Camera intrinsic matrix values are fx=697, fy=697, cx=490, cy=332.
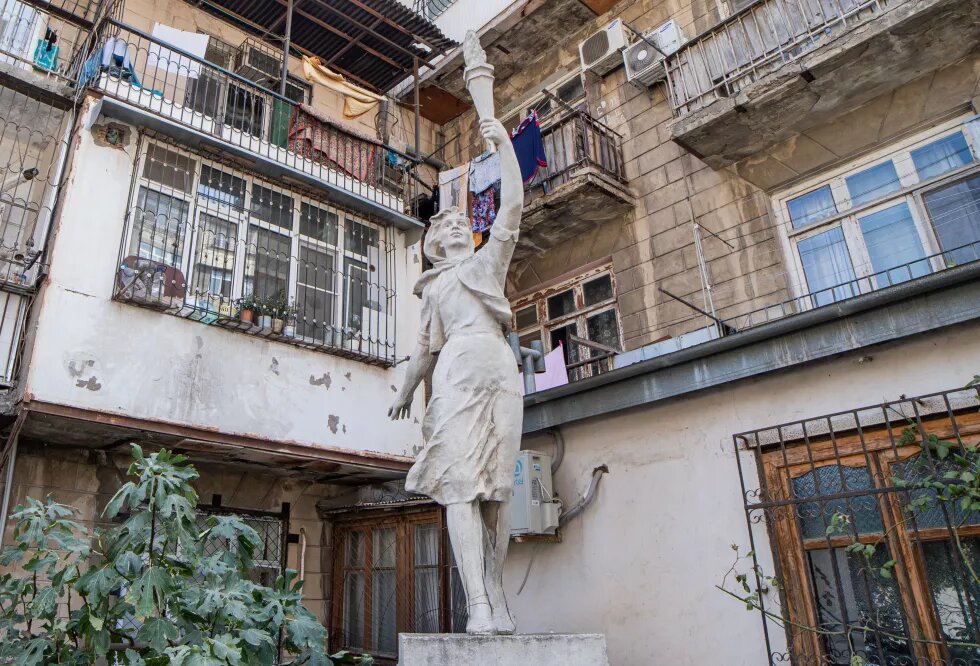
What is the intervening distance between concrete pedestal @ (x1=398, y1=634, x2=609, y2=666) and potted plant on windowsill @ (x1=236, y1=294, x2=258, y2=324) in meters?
5.22

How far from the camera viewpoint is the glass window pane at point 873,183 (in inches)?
296

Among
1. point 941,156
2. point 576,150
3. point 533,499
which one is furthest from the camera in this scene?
point 576,150

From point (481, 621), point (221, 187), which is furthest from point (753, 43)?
point (481, 621)

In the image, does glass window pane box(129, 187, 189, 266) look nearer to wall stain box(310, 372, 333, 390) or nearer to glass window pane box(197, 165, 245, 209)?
glass window pane box(197, 165, 245, 209)

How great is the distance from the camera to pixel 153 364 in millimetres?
7031

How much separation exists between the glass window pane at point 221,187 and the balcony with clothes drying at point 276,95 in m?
0.30

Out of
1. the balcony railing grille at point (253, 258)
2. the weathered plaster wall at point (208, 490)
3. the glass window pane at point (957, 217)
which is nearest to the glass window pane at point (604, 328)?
the balcony railing grille at point (253, 258)

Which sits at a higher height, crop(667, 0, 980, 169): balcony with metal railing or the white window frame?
crop(667, 0, 980, 169): balcony with metal railing

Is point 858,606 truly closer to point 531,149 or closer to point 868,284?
point 868,284

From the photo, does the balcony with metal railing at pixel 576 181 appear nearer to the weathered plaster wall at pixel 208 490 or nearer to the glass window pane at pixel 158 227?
the glass window pane at pixel 158 227

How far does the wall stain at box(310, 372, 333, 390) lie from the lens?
26.7 feet

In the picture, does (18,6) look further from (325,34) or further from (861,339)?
(861,339)

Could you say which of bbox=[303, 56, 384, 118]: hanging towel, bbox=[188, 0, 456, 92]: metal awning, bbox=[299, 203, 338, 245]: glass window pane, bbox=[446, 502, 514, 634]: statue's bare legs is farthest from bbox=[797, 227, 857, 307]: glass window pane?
bbox=[303, 56, 384, 118]: hanging towel

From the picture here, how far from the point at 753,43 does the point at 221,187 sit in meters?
6.42
